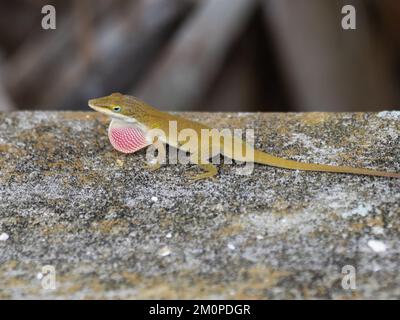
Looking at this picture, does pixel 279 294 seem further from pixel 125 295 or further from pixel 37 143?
pixel 37 143

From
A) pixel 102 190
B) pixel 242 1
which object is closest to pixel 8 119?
pixel 102 190

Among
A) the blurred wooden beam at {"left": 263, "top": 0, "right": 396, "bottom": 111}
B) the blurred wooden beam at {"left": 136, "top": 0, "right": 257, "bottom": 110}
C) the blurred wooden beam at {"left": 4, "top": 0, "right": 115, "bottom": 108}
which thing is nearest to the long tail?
the blurred wooden beam at {"left": 136, "top": 0, "right": 257, "bottom": 110}

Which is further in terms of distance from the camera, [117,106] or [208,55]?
[208,55]

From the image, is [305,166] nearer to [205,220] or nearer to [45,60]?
[205,220]

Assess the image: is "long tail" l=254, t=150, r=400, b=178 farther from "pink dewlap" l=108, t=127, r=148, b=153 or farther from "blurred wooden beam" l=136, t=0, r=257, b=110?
"blurred wooden beam" l=136, t=0, r=257, b=110

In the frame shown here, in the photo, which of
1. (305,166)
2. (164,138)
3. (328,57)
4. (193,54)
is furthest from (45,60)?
(305,166)

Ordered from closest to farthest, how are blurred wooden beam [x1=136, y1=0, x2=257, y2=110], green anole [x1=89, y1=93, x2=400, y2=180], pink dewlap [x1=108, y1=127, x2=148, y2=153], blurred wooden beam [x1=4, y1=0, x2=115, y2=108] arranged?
green anole [x1=89, y1=93, x2=400, y2=180]
pink dewlap [x1=108, y1=127, x2=148, y2=153]
blurred wooden beam [x1=136, y1=0, x2=257, y2=110]
blurred wooden beam [x1=4, y1=0, x2=115, y2=108]
